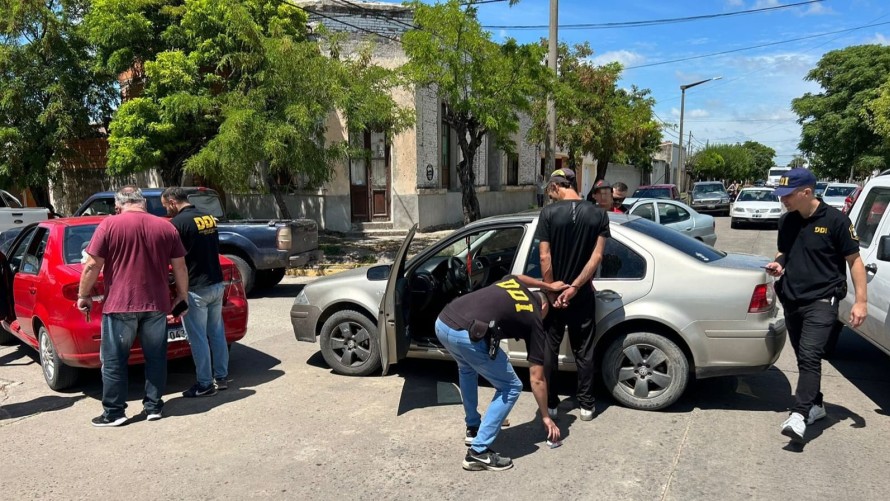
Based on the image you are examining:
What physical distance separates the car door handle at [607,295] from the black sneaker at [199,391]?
3.36m

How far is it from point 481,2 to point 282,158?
5691 mm

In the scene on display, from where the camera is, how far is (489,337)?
3.63 meters

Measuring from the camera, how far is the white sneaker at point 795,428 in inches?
158

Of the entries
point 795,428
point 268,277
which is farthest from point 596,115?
point 795,428

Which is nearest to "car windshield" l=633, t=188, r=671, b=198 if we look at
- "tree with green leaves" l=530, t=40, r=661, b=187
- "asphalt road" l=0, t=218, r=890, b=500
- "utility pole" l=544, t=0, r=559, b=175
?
"tree with green leaves" l=530, t=40, r=661, b=187

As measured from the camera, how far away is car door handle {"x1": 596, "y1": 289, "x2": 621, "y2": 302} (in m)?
4.71

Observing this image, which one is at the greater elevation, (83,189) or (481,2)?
(481,2)

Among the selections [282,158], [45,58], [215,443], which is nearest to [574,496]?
[215,443]

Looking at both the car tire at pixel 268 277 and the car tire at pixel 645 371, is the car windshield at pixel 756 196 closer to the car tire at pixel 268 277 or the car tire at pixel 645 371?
the car tire at pixel 268 277

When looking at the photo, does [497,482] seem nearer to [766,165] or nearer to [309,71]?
[309,71]

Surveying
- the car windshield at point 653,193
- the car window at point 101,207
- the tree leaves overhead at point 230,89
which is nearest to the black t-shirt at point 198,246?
the tree leaves overhead at point 230,89

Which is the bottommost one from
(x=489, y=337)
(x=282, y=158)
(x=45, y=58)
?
(x=489, y=337)

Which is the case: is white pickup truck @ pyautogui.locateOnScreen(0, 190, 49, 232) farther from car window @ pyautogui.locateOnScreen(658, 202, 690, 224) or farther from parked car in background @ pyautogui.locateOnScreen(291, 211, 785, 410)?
car window @ pyautogui.locateOnScreen(658, 202, 690, 224)

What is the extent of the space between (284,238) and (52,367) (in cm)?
444
